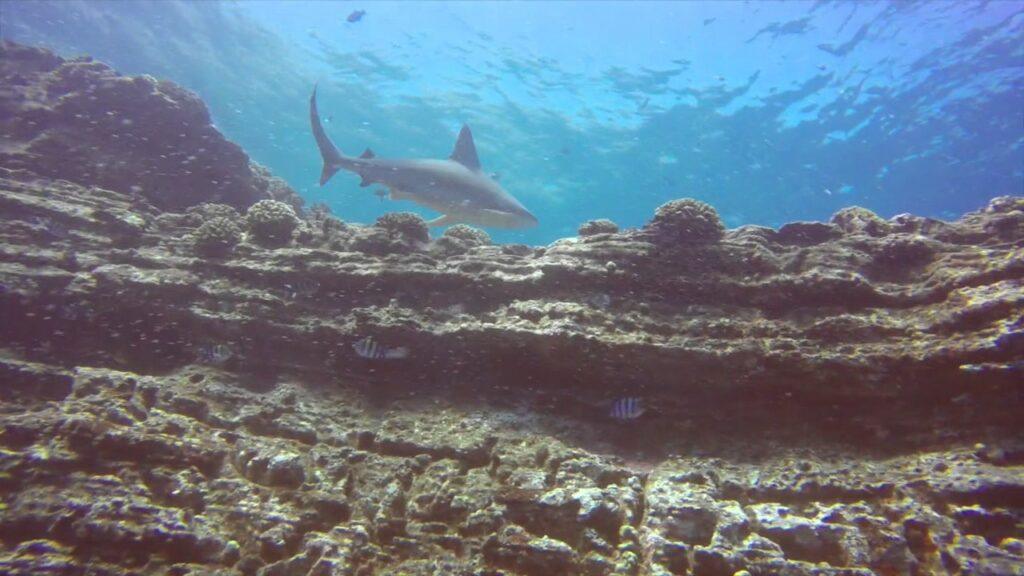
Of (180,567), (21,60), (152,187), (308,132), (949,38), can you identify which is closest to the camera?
(180,567)

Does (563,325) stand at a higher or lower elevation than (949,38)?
lower

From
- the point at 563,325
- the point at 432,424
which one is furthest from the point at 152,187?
the point at 563,325

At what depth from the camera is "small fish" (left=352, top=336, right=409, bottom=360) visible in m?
5.43

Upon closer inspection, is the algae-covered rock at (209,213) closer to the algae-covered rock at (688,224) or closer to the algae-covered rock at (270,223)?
the algae-covered rock at (270,223)

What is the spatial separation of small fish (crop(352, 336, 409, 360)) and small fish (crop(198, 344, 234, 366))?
5.38ft

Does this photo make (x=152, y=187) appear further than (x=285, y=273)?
Yes

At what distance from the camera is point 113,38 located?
31.2 m

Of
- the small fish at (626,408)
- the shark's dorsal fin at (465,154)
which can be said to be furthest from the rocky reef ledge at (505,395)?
the shark's dorsal fin at (465,154)

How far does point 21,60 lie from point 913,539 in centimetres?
1767

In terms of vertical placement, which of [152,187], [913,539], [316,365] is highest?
[152,187]

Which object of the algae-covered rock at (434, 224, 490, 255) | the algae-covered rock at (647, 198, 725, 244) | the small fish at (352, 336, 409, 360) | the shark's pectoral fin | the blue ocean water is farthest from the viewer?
the blue ocean water

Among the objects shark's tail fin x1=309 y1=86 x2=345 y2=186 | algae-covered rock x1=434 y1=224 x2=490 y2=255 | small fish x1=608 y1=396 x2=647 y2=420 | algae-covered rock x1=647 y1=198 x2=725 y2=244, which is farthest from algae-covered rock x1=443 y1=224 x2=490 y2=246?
shark's tail fin x1=309 y1=86 x2=345 y2=186

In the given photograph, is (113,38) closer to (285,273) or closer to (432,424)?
(285,273)

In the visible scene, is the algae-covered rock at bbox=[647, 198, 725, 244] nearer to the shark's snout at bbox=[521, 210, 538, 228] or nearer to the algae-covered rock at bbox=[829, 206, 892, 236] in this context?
the algae-covered rock at bbox=[829, 206, 892, 236]
